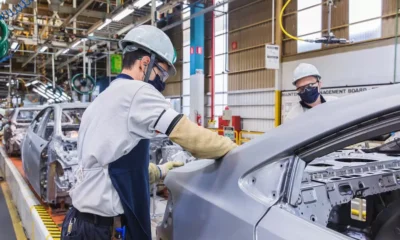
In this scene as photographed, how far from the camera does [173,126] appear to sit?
151 centimetres

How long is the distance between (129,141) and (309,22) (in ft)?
37.2

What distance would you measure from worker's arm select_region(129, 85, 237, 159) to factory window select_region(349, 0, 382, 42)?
9.71 meters

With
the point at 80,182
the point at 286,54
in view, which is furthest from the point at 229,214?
the point at 286,54

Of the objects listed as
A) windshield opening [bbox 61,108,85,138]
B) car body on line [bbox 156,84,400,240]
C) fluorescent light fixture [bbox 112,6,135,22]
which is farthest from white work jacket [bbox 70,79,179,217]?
fluorescent light fixture [bbox 112,6,135,22]

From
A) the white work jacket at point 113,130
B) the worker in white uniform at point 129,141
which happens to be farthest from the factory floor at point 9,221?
the white work jacket at point 113,130

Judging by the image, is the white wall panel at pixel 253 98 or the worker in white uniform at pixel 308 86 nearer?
the worker in white uniform at pixel 308 86

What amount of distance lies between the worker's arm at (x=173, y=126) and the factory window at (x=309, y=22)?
10.7 meters

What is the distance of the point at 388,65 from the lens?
9.11m

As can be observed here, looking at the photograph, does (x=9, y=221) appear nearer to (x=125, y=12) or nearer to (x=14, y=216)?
(x=14, y=216)

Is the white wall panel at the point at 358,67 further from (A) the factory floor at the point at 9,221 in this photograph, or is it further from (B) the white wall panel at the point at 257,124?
(A) the factory floor at the point at 9,221

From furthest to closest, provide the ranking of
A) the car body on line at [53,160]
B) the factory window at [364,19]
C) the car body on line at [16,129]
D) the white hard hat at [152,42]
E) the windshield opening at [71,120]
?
the factory window at [364,19], the car body on line at [16,129], the windshield opening at [71,120], the car body on line at [53,160], the white hard hat at [152,42]

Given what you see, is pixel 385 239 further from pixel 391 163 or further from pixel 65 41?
pixel 65 41

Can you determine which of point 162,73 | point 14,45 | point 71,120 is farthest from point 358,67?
point 14,45

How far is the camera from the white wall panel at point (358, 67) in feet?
30.1
